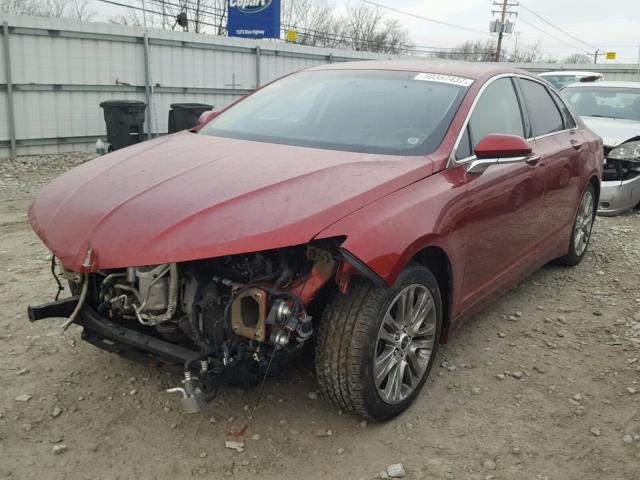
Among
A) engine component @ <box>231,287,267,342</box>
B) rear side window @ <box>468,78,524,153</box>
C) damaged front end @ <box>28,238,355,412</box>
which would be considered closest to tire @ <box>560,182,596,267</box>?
rear side window @ <box>468,78,524,153</box>

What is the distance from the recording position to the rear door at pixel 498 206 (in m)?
3.29

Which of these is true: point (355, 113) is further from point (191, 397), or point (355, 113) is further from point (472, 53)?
point (472, 53)

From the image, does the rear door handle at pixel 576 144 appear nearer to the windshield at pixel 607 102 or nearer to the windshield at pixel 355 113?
the windshield at pixel 355 113

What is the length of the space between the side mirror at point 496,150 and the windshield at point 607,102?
6.15 meters

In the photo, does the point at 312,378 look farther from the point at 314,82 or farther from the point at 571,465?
the point at 314,82

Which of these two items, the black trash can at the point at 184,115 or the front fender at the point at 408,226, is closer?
the front fender at the point at 408,226

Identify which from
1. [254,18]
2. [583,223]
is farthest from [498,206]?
[254,18]

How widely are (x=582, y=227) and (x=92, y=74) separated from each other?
30.3 ft

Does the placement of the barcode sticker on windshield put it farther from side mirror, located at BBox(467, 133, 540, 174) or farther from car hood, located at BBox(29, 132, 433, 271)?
car hood, located at BBox(29, 132, 433, 271)

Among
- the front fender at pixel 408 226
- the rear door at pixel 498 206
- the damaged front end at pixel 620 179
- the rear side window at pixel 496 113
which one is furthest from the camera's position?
the damaged front end at pixel 620 179

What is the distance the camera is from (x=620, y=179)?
24.5ft

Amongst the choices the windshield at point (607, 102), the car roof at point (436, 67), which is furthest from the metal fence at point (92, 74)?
the car roof at point (436, 67)

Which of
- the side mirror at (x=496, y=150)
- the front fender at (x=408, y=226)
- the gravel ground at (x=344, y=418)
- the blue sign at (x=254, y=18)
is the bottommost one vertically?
the gravel ground at (x=344, y=418)

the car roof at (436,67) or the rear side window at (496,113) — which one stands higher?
the car roof at (436,67)
